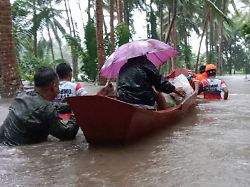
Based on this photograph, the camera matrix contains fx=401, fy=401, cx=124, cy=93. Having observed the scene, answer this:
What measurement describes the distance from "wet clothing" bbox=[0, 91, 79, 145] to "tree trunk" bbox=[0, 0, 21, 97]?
6486mm

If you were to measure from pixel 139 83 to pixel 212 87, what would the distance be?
476 centimetres

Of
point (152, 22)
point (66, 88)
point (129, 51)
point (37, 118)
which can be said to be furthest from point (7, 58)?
point (152, 22)

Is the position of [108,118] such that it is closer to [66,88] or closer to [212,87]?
[66,88]

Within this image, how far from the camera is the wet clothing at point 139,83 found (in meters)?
5.36

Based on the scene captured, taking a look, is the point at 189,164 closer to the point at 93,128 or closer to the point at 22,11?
the point at 93,128

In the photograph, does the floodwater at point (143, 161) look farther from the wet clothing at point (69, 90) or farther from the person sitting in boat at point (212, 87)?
the person sitting in boat at point (212, 87)

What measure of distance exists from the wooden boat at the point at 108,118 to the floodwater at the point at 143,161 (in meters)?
0.13

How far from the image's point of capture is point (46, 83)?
473 cm

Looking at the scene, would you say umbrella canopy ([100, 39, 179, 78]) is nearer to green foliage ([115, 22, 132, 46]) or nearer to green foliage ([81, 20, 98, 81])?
green foliage ([115, 22, 132, 46])

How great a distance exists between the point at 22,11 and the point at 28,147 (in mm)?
19554

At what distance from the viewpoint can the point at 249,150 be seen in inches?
175

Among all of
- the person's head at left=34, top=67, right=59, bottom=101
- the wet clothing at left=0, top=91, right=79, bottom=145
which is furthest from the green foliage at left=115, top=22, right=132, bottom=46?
the person's head at left=34, top=67, right=59, bottom=101

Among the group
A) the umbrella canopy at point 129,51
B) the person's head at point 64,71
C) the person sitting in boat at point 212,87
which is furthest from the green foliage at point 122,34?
the person's head at point 64,71

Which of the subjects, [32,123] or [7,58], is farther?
[7,58]
